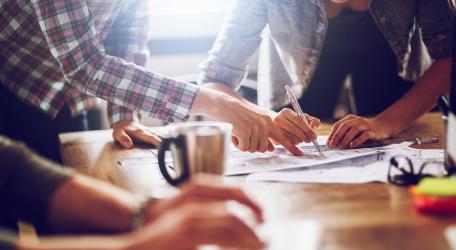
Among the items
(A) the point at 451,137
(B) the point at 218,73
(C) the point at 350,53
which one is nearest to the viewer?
(A) the point at 451,137

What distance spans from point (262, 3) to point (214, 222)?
1.20 metres

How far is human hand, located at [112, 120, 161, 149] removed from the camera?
140cm

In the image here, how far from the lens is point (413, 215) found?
829 mm

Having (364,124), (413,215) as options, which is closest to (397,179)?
(413,215)

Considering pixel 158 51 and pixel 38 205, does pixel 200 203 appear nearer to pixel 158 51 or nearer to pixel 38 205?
pixel 38 205

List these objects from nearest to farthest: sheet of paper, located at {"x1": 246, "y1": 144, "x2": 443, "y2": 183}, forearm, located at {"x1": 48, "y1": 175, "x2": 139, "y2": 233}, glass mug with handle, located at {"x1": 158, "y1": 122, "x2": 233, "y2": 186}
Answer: forearm, located at {"x1": 48, "y1": 175, "x2": 139, "y2": 233}
glass mug with handle, located at {"x1": 158, "y1": 122, "x2": 233, "y2": 186}
sheet of paper, located at {"x1": 246, "y1": 144, "x2": 443, "y2": 183}

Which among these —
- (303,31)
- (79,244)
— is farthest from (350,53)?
(79,244)

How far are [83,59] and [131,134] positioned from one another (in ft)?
0.71

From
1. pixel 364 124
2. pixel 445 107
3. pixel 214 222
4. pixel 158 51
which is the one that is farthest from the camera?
pixel 158 51

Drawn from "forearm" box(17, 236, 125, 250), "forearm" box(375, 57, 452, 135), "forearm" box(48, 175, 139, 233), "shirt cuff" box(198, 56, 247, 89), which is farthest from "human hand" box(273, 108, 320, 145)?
"forearm" box(17, 236, 125, 250)

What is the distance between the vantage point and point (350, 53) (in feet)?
6.71

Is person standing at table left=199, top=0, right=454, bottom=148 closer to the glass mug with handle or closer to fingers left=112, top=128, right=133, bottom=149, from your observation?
fingers left=112, top=128, right=133, bottom=149

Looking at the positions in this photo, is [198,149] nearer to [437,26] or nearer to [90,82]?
[90,82]

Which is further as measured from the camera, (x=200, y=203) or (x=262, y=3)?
(x=262, y=3)
